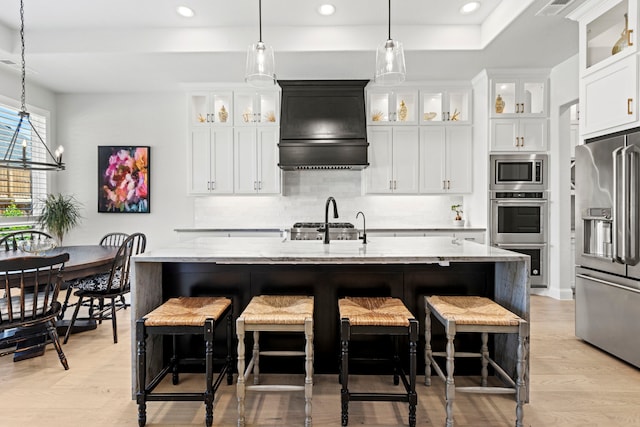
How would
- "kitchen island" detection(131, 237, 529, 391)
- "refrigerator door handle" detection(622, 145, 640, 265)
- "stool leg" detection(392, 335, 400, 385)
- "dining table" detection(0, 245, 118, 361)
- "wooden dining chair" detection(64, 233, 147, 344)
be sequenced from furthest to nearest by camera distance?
1. "wooden dining chair" detection(64, 233, 147, 344)
2. "dining table" detection(0, 245, 118, 361)
3. "refrigerator door handle" detection(622, 145, 640, 265)
4. "kitchen island" detection(131, 237, 529, 391)
5. "stool leg" detection(392, 335, 400, 385)

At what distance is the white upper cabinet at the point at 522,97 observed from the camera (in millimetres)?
4539

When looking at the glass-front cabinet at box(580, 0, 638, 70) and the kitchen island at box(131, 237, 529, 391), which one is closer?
the kitchen island at box(131, 237, 529, 391)

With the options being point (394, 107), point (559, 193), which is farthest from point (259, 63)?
point (559, 193)

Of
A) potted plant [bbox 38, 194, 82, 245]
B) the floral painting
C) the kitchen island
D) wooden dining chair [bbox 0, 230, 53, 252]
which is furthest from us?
the floral painting

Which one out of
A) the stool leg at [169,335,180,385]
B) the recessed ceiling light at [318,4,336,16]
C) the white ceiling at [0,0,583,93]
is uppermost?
the recessed ceiling light at [318,4,336,16]

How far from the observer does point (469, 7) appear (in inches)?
139

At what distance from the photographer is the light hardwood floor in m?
1.98

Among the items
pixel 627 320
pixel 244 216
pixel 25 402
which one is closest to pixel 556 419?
pixel 627 320

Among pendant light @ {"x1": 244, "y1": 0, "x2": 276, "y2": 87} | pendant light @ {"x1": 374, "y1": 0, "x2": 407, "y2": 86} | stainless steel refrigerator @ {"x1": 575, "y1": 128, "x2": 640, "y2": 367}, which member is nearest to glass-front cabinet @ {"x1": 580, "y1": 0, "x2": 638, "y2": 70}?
stainless steel refrigerator @ {"x1": 575, "y1": 128, "x2": 640, "y2": 367}

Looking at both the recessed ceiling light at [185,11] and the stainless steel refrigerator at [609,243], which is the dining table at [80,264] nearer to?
the recessed ceiling light at [185,11]

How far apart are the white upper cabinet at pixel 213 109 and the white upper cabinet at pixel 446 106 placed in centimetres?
265

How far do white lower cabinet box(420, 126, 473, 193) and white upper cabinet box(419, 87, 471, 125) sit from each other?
0.37 ft

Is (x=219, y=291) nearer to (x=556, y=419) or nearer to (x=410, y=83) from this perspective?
(x=556, y=419)

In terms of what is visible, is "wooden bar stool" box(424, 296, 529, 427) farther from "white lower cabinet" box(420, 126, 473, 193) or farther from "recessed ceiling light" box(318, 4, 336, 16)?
"white lower cabinet" box(420, 126, 473, 193)
